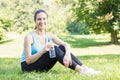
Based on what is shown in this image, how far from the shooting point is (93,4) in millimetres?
27359

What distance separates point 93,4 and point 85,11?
1.20m

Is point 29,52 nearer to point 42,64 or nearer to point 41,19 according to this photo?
point 42,64

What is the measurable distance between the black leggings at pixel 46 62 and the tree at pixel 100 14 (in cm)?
1966

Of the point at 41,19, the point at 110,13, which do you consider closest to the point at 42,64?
the point at 41,19

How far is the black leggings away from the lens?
6499 mm

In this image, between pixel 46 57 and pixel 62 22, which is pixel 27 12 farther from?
pixel 46 57

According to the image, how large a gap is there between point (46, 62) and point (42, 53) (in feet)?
1.01

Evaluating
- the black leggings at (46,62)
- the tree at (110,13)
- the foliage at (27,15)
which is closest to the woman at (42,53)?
the black leggings at (46,62)

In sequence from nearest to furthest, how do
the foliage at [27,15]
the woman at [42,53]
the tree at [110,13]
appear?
1. the woman at [42,53]
2. the tree at [110,13]
3. the foliage at [27,15]

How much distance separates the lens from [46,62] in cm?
673

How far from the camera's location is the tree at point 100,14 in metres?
26.4

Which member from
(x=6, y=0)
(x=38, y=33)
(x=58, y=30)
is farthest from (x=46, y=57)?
(x=6, y=0)

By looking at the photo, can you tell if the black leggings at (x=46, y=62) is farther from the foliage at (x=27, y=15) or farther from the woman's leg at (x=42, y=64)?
the foliage at (x=27, y=15)

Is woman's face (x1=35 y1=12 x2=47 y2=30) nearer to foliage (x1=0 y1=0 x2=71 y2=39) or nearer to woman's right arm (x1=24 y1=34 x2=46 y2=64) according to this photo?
woman's right arm (x1=24 y1=34 x2=46 y2=64)
